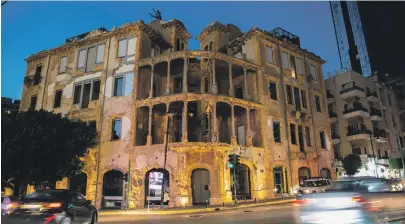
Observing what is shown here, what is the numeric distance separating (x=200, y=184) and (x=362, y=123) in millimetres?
25370

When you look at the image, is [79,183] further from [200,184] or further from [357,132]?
[357,132]

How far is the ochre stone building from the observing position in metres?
24.8

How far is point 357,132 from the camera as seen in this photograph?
37812 millimetres

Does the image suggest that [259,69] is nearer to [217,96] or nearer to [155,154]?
[217,96]

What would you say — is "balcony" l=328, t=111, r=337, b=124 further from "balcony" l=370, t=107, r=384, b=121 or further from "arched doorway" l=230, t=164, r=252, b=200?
"arched doorway" l=230, t=164, r=252, b=200

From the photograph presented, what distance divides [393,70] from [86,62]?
50.6 m

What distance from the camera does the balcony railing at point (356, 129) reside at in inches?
1481

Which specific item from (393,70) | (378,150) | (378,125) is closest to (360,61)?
(393,70)

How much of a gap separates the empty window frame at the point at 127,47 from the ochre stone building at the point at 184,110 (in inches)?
4.3

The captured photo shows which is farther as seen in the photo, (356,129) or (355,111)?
(356,129)

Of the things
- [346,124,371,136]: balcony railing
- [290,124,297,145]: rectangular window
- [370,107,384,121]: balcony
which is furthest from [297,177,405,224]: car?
[370,107,384,121]: balcony

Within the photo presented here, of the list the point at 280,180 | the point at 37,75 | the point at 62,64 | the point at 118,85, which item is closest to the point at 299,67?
the point at 280,180

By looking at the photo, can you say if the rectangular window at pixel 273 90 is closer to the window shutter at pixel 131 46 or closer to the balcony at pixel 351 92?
the balcony at pixel 351 92

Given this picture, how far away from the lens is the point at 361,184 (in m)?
8.89
